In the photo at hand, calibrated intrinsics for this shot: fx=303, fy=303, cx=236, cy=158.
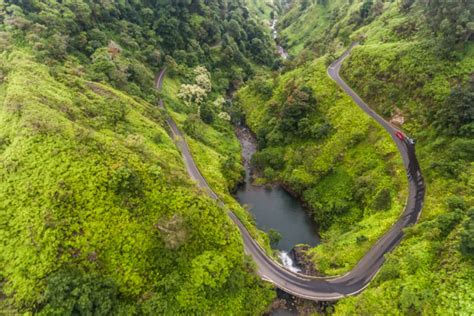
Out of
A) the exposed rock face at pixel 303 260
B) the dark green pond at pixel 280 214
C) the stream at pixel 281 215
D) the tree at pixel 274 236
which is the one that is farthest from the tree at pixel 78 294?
the dark green pond at pixel 280 214

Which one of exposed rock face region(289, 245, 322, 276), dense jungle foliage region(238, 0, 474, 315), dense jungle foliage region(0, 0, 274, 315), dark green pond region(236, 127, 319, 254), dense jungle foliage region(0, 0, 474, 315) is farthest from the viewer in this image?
dark green pond region(236, 127, 319, 254)

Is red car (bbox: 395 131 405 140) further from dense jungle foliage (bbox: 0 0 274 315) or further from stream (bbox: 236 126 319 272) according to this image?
dense jungle foliage (bbox: 0 0 274 315)

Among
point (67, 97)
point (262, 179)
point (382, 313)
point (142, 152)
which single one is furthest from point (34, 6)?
point (382, 313)

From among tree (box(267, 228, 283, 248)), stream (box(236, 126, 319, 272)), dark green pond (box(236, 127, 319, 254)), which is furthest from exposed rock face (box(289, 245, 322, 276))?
tree (box(267, 228, 283, 248))

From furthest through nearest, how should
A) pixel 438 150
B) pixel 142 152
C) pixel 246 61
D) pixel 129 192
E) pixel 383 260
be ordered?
pixel 246 61
pixel 438 150
pixel 142 152
pixel 383 260
pixel 129 192

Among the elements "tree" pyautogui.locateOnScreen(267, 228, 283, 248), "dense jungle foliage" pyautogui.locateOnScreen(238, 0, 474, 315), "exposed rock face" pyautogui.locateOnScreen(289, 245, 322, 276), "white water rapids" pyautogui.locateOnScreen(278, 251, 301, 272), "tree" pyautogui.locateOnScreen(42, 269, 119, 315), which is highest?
"dense jungle foliage" pyautogui.locateOnScreen(238, 0, 474, 315)

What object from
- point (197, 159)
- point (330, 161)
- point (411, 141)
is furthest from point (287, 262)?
point (411, 141)

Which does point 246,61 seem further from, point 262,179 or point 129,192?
point 129,192

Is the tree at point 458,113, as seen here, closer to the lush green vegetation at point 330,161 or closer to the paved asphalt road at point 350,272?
the paved asphalt road at point 350,272
